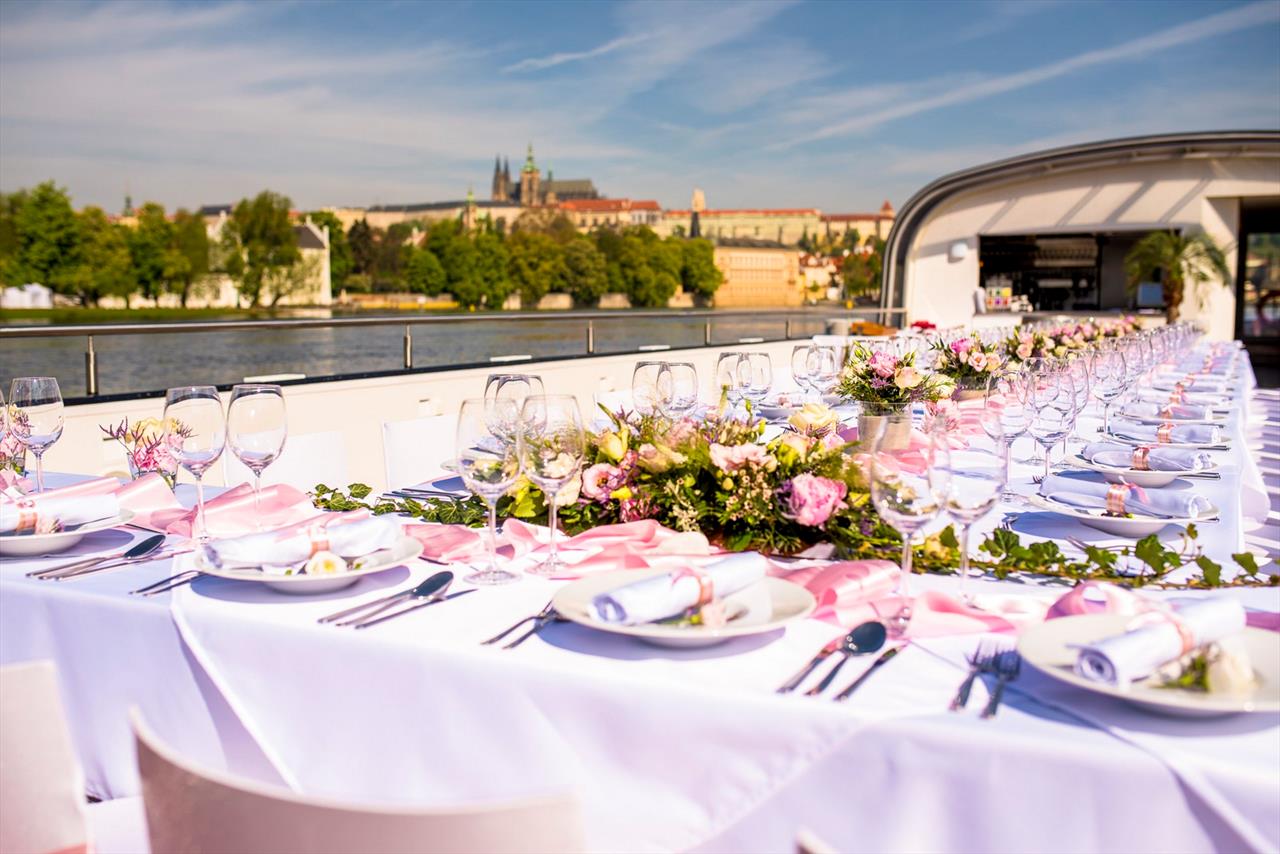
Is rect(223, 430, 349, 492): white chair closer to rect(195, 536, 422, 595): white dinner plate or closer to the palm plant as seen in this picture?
rect(195, 536, 422, 595): white dinner plate

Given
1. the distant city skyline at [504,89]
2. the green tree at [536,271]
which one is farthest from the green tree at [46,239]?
the green tree at [536,271]

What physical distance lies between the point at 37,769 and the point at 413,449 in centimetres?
201

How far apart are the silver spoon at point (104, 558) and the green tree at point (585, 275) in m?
61.4

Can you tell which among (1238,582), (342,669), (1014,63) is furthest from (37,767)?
(1014,63)

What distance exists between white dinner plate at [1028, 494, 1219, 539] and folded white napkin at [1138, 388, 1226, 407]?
83.6 inches

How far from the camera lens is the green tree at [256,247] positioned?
182 ft

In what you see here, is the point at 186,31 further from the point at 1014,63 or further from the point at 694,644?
the point at 694,644

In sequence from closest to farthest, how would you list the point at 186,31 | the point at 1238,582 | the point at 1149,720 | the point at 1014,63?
the point at 1149,720, the point at 1238,582, the point at 1014,63, the point at 186,31

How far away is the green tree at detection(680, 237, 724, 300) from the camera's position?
73688 millimetres

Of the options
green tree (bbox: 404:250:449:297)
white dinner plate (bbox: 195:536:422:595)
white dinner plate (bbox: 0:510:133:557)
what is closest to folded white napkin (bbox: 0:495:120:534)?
white dinner plate (bbox: 0:510:133:557)

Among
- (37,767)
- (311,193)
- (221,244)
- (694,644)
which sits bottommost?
(37,767)

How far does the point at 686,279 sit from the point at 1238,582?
242ft

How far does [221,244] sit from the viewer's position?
55.8 m

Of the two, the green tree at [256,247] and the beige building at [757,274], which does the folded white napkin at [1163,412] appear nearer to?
the green tree at [256,247]
